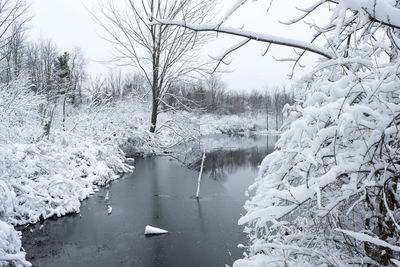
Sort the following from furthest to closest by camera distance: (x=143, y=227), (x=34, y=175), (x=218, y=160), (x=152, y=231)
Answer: (x=218, y=160), (x=34, y=175), (x=143, y=227), (x=152, y=231)

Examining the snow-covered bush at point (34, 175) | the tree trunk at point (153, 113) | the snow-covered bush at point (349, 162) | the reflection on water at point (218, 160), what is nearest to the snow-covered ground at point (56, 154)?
the snow-covered bush at point (34, 175)

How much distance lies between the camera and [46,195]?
6.56 meters

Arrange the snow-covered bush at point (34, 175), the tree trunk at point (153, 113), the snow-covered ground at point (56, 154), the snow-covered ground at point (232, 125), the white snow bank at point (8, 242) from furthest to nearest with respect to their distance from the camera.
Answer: the snow-covered ground at point (232, 125)
the tree trunk at point (153, 113)
the snow-covered ground at point (56, 154)
the snow-covered bush at point (34, 175)
the white snow bank at point (8, 242)

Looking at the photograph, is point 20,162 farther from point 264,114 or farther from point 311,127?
point 264,114

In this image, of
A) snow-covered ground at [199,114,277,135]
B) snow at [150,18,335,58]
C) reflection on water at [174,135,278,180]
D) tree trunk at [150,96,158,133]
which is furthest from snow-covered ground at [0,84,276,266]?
snow-covered ground at [199,114,277,135]

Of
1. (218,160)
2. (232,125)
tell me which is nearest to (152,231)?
(218,160)

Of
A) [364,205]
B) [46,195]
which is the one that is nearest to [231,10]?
[364,205]

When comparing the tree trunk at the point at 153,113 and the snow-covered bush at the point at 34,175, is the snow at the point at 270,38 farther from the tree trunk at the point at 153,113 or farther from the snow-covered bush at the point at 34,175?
the tree trunk at the point at 153,113

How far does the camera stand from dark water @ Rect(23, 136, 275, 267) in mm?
4734

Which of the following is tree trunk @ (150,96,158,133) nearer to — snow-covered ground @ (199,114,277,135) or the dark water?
the dark water

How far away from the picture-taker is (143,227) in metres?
6.00

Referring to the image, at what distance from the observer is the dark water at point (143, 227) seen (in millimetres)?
4734

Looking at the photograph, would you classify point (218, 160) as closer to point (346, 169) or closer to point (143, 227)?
point (143, 227)

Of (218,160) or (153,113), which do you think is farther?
(153,113)
